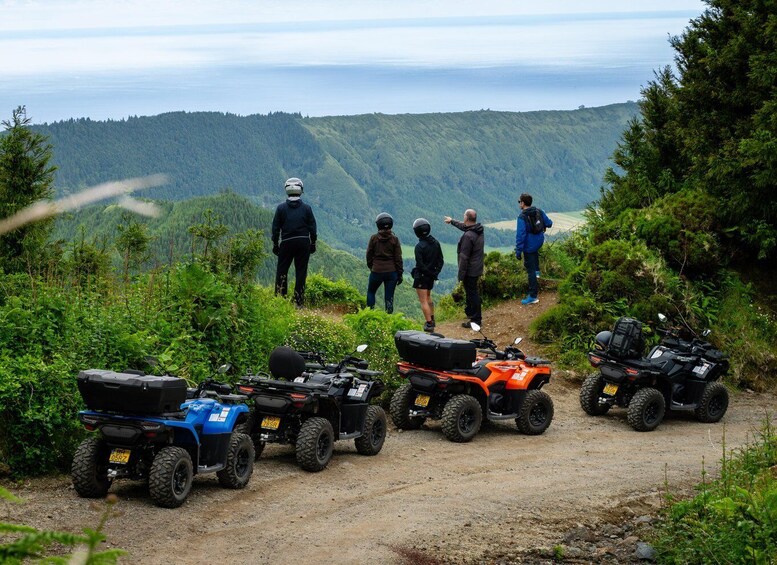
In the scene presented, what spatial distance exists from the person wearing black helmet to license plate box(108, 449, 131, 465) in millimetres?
9448

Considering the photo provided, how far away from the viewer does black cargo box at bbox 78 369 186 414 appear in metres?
9.34

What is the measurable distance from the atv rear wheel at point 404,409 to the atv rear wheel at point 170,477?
4741mm

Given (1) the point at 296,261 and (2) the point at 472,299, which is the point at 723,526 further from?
(2) the point at 472,299

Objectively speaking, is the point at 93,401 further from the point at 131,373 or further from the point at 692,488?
the point at 692,488

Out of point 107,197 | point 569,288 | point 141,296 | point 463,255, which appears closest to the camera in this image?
point 107,197

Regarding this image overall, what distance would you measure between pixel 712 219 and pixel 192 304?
39.3ft

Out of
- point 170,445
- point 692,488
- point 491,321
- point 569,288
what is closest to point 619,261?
point 569,288

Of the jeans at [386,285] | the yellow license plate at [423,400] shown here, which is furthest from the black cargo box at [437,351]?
the jeans at [386,285]

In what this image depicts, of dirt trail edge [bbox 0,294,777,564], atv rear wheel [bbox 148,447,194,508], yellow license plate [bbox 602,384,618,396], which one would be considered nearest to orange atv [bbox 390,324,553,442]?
dirt trail edge [bbox 0,294,777,564]

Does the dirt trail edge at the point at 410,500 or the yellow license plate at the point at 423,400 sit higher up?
the yellow license plate at the point at 423,400

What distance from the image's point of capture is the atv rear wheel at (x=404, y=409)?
45.9 ft

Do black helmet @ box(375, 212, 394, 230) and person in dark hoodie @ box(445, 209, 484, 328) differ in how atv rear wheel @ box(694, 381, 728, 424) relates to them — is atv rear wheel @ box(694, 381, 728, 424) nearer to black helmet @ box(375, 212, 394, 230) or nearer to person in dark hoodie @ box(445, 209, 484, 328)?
person in dark hoodie @ box(445, 209, 484, 328)

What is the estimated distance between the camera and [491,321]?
69.2 feet

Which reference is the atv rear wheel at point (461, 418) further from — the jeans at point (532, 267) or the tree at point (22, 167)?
the tree at point (22, 167)
